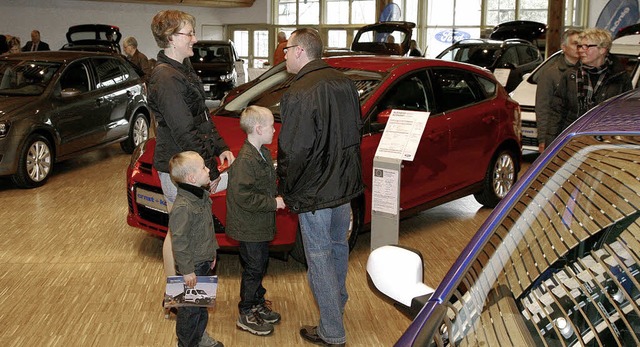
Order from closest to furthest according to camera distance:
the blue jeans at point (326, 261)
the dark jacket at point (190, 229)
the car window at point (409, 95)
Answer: the dark jacket at point (190, 229) < the blue jeans at point (326, 261) < the car window at point (409, 95)

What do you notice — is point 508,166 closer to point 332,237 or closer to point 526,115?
point 526,115

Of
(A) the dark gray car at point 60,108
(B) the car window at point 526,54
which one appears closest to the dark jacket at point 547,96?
(A) the dark gray car at point 60,108

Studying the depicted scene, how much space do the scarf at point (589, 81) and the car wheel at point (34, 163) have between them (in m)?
5.53

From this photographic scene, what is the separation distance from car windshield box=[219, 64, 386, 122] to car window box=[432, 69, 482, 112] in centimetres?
62

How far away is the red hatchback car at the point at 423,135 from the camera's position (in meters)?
5.57

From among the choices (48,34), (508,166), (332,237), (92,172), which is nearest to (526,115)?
(508,166)

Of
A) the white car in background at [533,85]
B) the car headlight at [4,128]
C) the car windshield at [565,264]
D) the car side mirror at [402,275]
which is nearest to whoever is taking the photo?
the car windshield at [565,264]

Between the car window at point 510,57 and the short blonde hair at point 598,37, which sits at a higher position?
the short blonde hair at point 598,37

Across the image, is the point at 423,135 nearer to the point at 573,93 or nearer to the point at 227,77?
the point at 573,93

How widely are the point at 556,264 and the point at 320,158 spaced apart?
2.01 metres

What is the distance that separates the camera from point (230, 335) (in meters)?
4.41

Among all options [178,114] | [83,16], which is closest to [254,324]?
[178,114]

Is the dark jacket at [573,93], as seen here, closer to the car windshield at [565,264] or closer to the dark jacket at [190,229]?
the dark jacket at [190,229]

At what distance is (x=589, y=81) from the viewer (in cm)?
557
